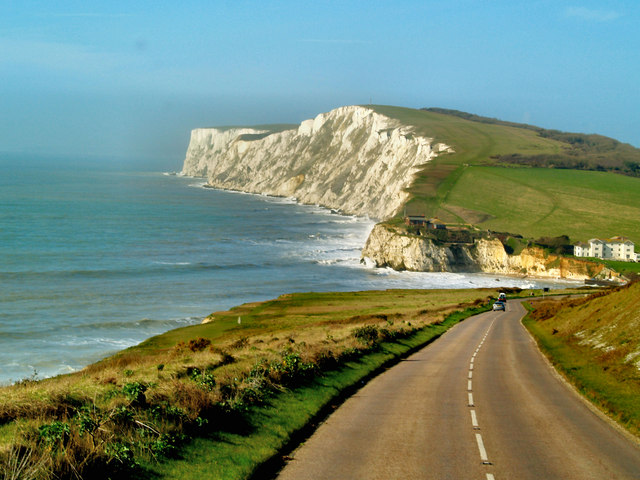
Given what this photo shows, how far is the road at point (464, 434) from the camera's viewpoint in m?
11.7

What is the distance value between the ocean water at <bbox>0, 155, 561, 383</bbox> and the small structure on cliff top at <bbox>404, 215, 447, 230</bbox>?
1241 centimetres

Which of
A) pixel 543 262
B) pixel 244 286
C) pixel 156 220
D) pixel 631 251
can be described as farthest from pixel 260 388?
pixel 156 220

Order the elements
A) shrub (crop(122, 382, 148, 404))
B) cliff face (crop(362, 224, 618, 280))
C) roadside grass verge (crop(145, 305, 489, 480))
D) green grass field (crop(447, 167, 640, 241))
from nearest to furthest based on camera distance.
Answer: roadside grass verge (crop(145, 305, 489, 480)), shrub (crop(122, 382, 148, 404)), cliff face (crop(362, 224, 618, 280)), green grass field (crop(447, 167, 640, 241))

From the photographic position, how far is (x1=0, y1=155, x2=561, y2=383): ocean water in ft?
170

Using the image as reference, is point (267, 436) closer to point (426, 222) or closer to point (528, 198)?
point (426, 222)

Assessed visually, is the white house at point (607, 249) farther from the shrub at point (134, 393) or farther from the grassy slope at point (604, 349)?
the shrub at point (134, 393)

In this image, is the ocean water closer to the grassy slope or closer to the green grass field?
the grassy slope

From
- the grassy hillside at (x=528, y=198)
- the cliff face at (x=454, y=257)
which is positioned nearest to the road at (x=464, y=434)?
the cliff face at (x=454, y=257)

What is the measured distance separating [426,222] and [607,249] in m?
36.3

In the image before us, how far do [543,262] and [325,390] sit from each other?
10834 centimetres

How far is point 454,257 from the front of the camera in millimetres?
123625

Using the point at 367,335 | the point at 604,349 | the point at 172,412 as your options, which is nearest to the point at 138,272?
the point at 367,335

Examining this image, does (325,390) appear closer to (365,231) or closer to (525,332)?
(525,332)

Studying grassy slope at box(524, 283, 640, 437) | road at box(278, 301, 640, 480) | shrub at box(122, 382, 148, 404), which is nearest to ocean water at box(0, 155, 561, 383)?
shrub at box(122, 382, 148, 404)
